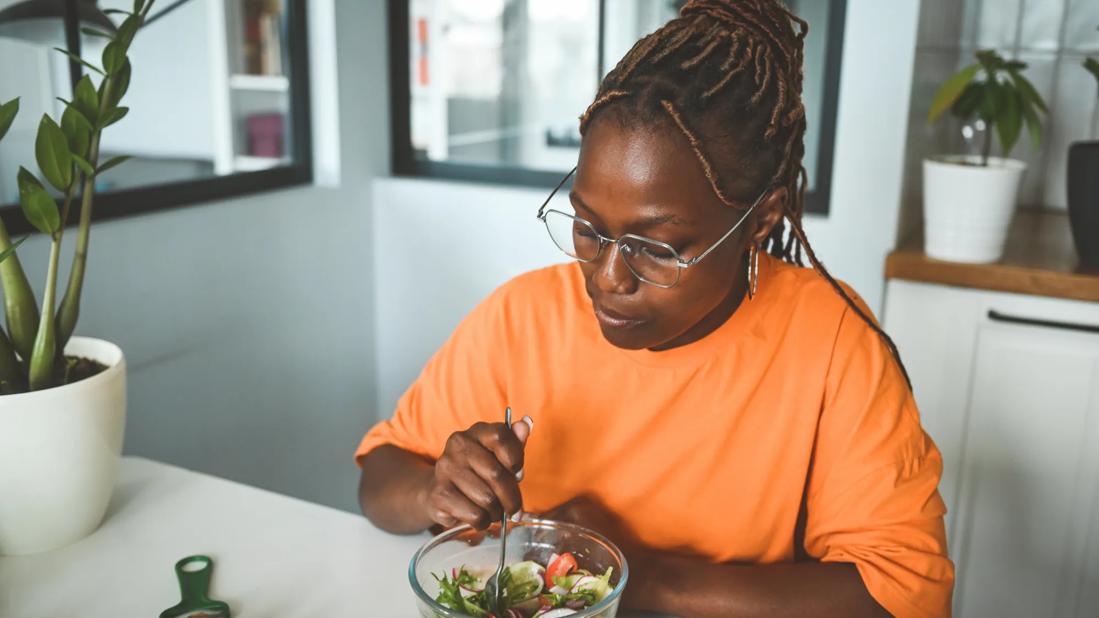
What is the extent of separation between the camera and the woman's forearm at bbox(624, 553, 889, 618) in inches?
38.3

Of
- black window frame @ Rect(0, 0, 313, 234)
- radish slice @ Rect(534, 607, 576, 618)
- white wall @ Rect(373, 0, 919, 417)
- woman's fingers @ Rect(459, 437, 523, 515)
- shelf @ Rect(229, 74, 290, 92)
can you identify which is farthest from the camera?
shelf @ Rect(229, 74, 290, 92)

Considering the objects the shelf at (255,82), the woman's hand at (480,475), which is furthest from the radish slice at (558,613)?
the shelf at (255,82)

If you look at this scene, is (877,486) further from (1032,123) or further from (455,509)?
(1032,123)

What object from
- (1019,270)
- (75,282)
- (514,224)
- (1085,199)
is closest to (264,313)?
(514,224)

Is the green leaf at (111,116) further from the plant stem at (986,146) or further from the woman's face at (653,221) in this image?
the plant stem at (986,146)

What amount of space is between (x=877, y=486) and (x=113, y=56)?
97cm

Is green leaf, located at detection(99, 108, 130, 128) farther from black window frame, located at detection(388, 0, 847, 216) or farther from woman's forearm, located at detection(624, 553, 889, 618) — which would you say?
black window frame, located at detection(388, 0, 847, 216)

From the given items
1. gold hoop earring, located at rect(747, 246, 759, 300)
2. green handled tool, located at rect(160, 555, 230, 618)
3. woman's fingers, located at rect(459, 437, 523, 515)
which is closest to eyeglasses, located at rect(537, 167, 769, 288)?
gold hoop earring, located at rect(747, 246, 759, 300)

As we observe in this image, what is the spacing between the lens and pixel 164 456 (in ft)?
6.05

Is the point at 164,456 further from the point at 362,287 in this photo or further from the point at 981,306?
the point at 981,306

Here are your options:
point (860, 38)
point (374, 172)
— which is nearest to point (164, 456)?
point (374, 172)

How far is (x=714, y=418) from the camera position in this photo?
3.68 feet

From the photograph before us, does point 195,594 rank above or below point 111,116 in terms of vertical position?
below

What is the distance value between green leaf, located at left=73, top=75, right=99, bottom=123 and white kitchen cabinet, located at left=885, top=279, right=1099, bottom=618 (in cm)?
147
